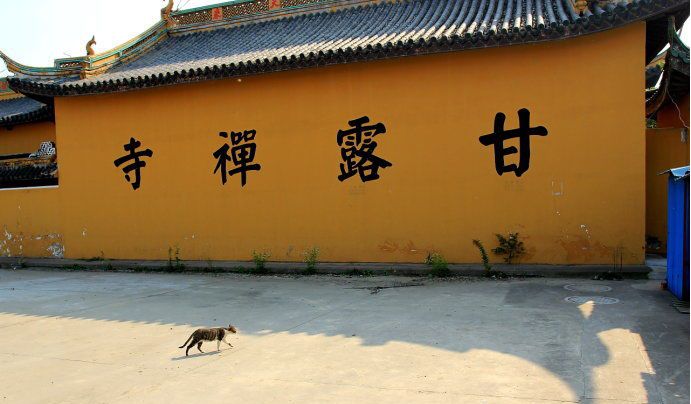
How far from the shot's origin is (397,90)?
9055 mm

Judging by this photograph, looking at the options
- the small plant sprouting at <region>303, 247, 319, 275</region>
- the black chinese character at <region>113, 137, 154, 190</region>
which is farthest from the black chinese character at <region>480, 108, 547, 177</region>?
the black chinese character at <region>113, 137, 154, 190</region>

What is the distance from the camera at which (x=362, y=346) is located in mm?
4887

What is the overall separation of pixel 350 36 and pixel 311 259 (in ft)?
13.8

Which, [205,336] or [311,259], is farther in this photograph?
[311,259]

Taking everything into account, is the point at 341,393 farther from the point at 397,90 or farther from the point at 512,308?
the point at 397,90

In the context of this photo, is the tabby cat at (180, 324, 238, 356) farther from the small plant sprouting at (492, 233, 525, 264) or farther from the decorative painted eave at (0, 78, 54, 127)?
the decorative painted eave at (0, 78, 54, 127)

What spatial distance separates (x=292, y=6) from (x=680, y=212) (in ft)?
32.0

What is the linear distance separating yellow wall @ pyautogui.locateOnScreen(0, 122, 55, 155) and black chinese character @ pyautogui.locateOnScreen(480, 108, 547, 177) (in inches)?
435

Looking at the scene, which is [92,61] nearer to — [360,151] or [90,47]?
[90,47]

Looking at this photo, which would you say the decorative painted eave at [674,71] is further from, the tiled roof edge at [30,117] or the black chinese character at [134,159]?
the tiled roof edge at [30,117]

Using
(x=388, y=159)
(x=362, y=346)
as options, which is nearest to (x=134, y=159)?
(x=388, y=159)

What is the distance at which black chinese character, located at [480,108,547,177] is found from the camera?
8367 mm

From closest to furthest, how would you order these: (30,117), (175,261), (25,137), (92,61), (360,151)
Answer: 1. (360,151)
2. (175,261)
3. (92,61)
4. (30,117)
5. (25,137)

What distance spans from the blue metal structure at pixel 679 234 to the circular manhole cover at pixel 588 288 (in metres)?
0.73
